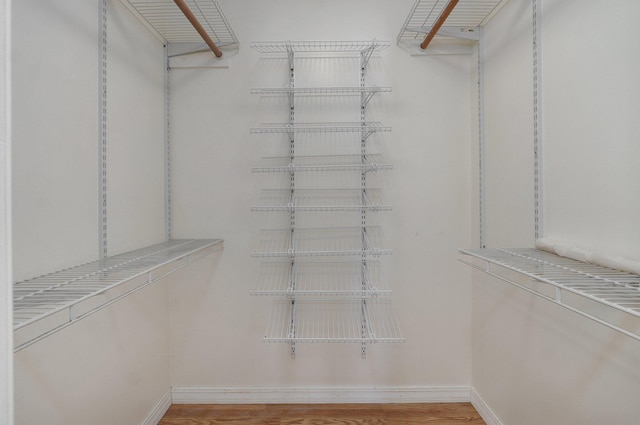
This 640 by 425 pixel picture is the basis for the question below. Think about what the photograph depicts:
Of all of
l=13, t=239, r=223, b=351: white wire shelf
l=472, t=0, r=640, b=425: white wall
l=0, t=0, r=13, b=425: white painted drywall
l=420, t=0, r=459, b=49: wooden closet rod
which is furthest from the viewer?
l=420, t=0, r=459, b=49: wooden closet rod

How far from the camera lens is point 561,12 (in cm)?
128

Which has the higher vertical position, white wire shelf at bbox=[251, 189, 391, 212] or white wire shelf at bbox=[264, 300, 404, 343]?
white wire shelf at bbox=[251, 189, 391, 212]

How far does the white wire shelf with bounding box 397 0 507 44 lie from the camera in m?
1.73

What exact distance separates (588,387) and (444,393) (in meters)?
1.04

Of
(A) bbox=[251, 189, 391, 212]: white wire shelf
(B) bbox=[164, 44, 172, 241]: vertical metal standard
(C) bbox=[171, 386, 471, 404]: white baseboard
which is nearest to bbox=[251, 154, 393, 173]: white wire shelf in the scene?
(A) bbox=[251, 189, 391, 212]: white wire shelf

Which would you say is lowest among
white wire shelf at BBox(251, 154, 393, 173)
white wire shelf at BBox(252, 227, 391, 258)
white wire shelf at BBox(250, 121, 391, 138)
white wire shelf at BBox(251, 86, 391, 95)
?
white wire shelf at BBox(252, 227, 391, 258)

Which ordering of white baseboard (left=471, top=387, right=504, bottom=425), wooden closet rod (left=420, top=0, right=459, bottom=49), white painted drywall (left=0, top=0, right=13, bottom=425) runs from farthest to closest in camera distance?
white baseboard (left=471, top=387, right=504, bottom=425)
wooden closet rod (left=420, top=0, right=459, bottom=49)
white painted drywall (left=0, top=0, right=13, bottom=425)

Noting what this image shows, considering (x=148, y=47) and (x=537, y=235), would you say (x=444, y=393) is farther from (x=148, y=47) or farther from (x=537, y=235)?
(x=148, y=47)

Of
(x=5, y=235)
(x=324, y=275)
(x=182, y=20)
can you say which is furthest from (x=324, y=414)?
(x=182, y=20)

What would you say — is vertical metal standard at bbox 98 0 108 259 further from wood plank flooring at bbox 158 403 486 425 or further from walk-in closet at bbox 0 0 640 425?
wood plank flooring at bbox 158 403 486 425

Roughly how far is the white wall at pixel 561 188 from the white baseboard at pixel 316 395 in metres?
0.26

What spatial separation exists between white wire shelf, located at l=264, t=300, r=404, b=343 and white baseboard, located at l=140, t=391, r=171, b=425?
65cm

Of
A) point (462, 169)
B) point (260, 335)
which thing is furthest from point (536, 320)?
point (260, 335)

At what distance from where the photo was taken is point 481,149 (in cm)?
192
